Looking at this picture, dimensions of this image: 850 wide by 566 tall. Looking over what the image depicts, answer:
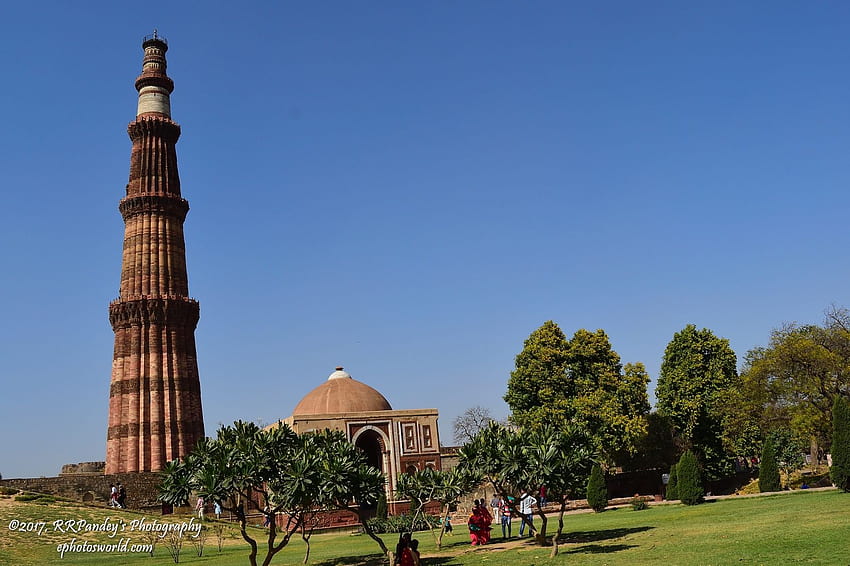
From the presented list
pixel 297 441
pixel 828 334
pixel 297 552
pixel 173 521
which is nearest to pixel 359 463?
pixel 297 441

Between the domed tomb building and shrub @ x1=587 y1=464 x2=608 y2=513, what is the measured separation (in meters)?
11.5

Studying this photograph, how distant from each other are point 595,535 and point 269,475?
394 inches

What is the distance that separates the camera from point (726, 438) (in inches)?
1631

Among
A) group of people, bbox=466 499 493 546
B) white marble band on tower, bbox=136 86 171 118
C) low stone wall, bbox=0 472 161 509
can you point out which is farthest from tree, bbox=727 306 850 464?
white marble band on tower, bbox=136 86 171 118

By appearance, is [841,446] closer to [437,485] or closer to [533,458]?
[533,458]

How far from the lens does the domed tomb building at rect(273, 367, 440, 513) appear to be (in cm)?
4275

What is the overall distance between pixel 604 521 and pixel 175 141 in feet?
129

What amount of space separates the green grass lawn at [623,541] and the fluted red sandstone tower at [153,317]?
1259cm

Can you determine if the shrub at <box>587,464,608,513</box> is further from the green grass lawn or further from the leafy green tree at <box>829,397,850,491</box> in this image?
the leafy green tree at <box>829,397,850,491</box>

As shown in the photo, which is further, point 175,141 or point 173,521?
point 175,141

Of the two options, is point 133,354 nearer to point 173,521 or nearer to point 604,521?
point 173,521

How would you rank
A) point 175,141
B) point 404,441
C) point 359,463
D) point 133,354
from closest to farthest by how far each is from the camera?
point 359,463 < point 404,441 < point 133,354 < point 175,141


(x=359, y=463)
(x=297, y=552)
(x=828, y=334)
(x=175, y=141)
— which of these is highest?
(x=175, y=141)

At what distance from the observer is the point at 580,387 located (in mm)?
42000
